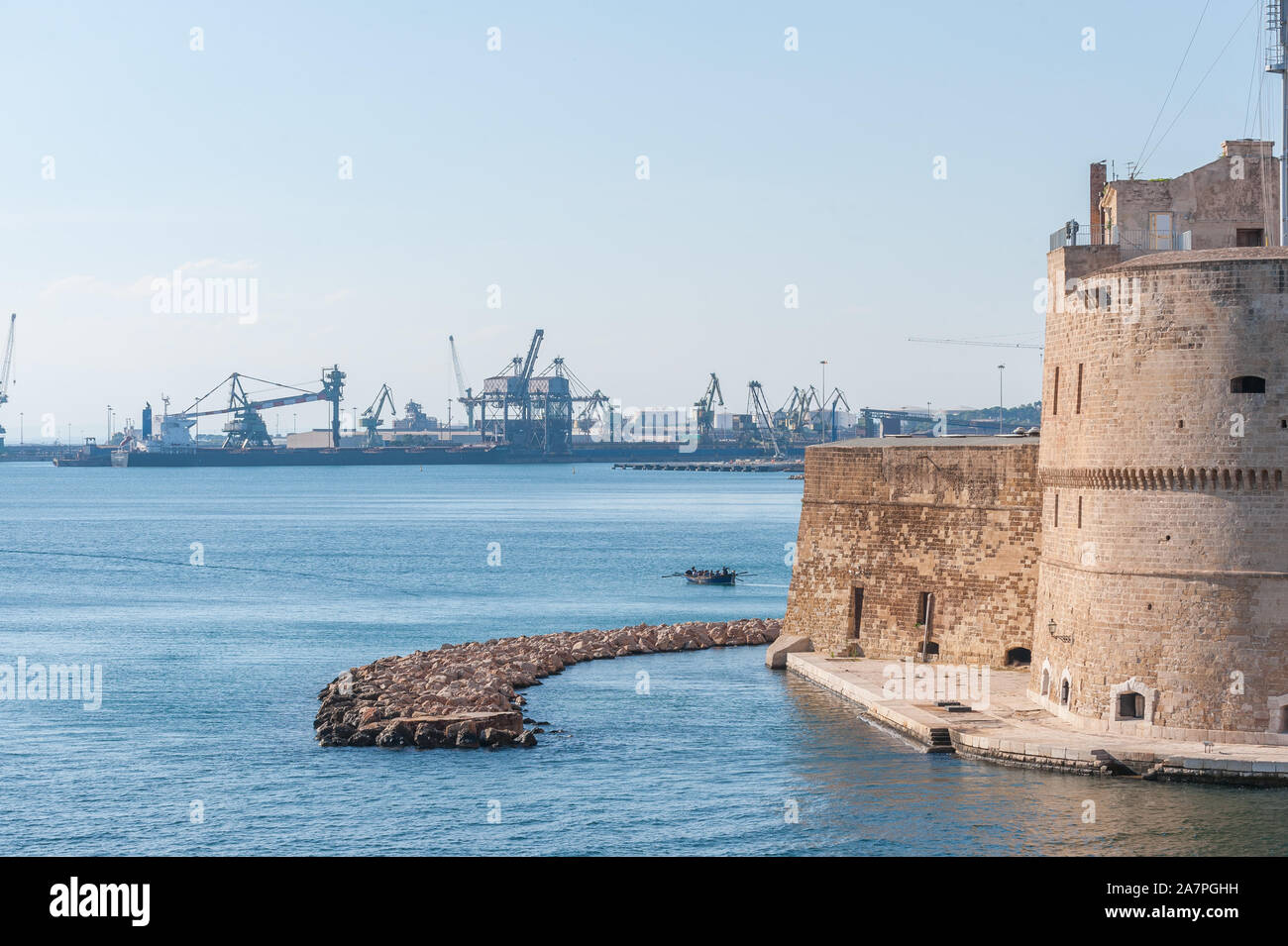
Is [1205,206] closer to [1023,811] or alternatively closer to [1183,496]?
[1183,496]

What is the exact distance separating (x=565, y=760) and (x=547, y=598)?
3473cm

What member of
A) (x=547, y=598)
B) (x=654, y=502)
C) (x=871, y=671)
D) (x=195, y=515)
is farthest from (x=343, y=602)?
(x=654, y=502)

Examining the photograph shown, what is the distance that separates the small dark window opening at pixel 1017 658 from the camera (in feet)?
110

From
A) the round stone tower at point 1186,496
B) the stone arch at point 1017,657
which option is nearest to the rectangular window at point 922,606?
the stone arch at point 1017,657

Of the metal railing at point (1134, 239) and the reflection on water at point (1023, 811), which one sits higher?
the metal railing at point (1134, 239)

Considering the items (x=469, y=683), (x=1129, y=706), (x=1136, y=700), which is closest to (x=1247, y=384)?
(x=1136, y=700)

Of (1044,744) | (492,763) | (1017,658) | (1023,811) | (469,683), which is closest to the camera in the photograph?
(1023,811)

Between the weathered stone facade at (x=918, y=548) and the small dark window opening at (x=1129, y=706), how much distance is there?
7433mm

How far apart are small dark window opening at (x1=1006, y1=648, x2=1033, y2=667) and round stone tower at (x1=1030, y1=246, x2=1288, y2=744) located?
6.95m

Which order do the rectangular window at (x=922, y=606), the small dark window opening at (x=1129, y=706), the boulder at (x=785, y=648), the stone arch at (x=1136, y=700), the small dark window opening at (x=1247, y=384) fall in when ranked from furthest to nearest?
1. the boulder at (x=785, y=648)
2. the rectangular window at (x=922, y=606)
3. the small dark window opening at (x=1129, y=706)
4. the stone arch at (x=1136, y=700)
5. the small dark window opening at (x=1247, y=384)

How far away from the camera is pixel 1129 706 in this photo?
2573 cm

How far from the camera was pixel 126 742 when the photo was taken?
3259 centimetres

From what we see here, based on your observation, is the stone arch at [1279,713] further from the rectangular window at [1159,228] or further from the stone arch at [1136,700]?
the rectangular window at [1159,228]

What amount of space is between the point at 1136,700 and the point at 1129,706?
176 mm
